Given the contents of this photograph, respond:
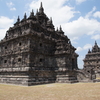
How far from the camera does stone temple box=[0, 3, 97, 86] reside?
23.9 m

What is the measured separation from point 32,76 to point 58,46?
1078cm

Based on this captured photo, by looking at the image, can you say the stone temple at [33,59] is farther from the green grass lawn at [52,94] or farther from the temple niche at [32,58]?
the green grass lawn at [52,94]

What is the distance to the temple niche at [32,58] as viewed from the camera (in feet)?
78.3

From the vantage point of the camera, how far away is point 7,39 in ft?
98.8

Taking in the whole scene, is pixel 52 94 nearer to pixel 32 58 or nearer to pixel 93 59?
pixel 32 58

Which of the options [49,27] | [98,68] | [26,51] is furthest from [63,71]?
[98,68]

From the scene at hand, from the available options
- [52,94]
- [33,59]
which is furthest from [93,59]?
[52,94]

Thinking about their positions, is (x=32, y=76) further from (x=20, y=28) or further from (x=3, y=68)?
(x=20, y=28)

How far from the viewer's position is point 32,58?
80.3 feet

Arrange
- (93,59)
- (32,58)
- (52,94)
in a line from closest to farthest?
(52,94) → (32,58) → (93,59)

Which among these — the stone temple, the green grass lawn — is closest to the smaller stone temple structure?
the stone temple

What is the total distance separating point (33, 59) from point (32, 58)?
343 millimetres

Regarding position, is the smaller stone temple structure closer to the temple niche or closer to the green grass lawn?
the temple niche

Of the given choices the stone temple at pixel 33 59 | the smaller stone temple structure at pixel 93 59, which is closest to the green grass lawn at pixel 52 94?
the stone temple at pixel 33 59
